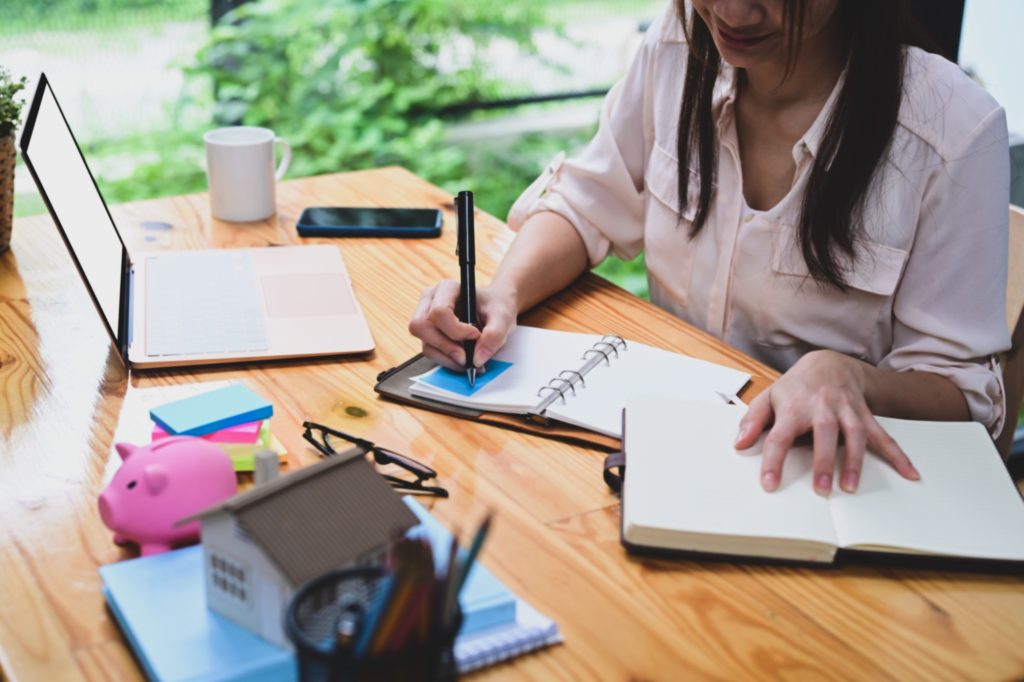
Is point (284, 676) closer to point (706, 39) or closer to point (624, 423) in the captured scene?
point (624, 423)

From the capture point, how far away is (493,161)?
338cm

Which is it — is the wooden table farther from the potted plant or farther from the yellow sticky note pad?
the potted plant

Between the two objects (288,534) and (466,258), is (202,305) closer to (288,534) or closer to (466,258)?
(466,258)

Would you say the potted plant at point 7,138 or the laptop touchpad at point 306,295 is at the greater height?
the potted plant at point 7,138

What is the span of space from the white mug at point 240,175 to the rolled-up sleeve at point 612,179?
Result: 39 centimetres

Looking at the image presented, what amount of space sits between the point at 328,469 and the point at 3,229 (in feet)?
3.13

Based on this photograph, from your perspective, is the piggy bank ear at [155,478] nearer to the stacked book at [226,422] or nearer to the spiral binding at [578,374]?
the stacked book at [226,422]

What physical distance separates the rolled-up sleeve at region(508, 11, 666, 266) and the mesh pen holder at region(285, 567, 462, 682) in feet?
2.90

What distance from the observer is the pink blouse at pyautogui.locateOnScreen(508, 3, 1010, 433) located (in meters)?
1.14

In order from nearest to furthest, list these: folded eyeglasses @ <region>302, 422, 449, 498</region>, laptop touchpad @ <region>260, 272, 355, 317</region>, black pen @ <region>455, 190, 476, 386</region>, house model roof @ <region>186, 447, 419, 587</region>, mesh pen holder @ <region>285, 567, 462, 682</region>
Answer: mesh pen holder @ <region>285, 567, 462, 682</region> → house model roof @ <region>186, 447, 419, 587</region> → folded eyeglasses @ <region>302, 422, 449, 498</region> → black pen @ <region>455, 190, 476, 386</region> → laptop touchpad @ <region>260, 272, 355, 317</region>

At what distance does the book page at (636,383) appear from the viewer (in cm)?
103

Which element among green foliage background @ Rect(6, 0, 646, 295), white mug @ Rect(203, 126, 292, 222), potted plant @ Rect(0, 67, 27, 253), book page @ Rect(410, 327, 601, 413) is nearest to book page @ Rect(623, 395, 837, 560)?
book page @ Rect(410, 327, 601, 413)

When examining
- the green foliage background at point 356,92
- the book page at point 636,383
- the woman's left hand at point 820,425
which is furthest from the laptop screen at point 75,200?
the green foliage background at point 356,92

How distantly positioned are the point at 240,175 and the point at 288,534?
97 cm
